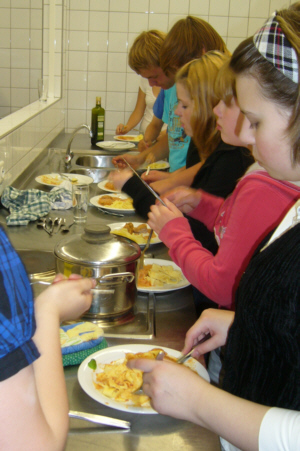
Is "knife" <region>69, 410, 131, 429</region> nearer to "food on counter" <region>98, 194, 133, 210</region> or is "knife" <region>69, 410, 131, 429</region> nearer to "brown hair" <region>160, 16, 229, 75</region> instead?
"food on counter" <region>98, 194, 133, 210</region>

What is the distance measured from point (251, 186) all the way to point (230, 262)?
19cm

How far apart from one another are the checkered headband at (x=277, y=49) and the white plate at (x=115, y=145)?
110 inches

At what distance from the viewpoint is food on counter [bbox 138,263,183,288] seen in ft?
4.78

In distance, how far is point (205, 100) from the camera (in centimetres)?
173

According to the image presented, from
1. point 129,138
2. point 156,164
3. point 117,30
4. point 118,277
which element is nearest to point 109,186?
point 156,164

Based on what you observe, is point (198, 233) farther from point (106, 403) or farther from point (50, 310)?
point (50, 310)

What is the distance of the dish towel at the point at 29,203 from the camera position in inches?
77.9

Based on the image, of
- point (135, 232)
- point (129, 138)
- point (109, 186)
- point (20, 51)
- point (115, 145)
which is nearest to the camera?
point (135, 232)

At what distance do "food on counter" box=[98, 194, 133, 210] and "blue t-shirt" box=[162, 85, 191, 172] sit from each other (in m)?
0.38

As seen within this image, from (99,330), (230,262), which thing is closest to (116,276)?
(99,330)

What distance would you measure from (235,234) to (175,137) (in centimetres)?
141

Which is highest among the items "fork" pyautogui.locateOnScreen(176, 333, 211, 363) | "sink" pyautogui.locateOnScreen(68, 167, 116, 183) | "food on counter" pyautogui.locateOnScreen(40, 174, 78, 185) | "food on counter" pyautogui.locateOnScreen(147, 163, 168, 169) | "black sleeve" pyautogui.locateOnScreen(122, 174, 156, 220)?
"black sleeve" pyautogui.locateOnScreen(122, 174, 156, 220)

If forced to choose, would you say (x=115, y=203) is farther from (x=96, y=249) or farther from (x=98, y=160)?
(x=98, y=160)


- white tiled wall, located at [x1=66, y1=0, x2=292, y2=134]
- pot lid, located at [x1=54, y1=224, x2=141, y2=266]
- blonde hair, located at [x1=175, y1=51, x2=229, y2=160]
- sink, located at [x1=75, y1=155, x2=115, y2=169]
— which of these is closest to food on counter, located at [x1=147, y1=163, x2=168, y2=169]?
sink, located at [x1=75, y1=155, x2=115, y2=169]
